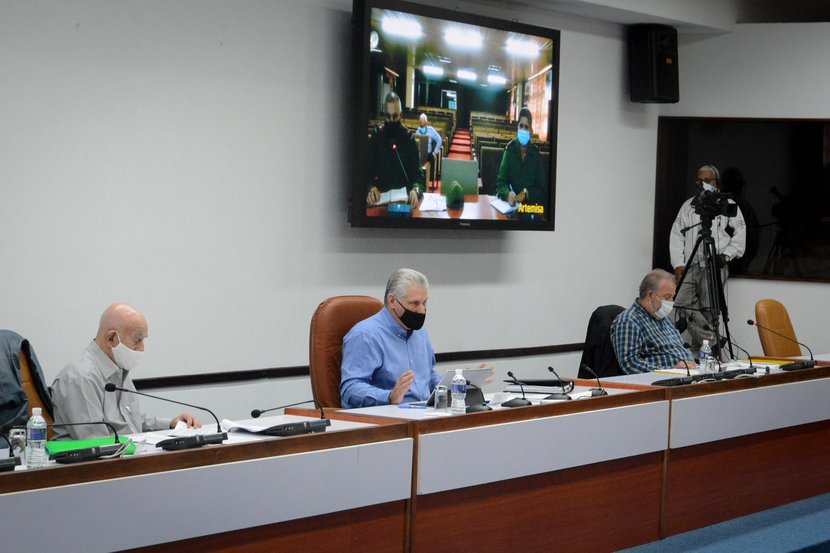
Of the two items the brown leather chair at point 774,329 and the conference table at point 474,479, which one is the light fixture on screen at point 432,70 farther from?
the conference table at point 474,479

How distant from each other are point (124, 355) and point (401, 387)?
3.16 ft

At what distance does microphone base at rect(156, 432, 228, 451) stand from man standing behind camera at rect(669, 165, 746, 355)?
17.3ft

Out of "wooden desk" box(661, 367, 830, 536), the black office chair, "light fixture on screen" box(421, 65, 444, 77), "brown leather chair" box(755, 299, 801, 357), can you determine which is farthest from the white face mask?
"light fixture on screen" box(421, 65, 444, 77)

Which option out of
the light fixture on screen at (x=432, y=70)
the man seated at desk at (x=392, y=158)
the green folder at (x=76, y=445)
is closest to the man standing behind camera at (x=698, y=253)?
the light fixture on screen at (x=432, y=70)

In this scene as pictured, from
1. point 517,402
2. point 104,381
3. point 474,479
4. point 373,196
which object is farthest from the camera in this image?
point 373,196

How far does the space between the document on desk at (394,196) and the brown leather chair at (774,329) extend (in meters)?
2.02

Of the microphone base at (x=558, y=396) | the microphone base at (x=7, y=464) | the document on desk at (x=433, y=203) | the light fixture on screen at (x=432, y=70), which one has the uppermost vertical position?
the light fixture on screen at (x=432, y=70)

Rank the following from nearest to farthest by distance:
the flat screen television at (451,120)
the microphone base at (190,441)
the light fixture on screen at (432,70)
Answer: the microphone base at (190,441) → the flat screen television at (451,120) → the light fixture on screen at (432,70)

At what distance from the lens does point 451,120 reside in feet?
19.8

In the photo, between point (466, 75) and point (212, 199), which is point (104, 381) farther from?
point (466, 75)

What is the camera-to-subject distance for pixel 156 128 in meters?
4.98

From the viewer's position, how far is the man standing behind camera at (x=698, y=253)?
7449 millimetres

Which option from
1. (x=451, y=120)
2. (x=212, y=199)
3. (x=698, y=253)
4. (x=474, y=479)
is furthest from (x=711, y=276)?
(x=474, y=479)

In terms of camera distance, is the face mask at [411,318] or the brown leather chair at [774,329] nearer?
the face mask at [411,318]
